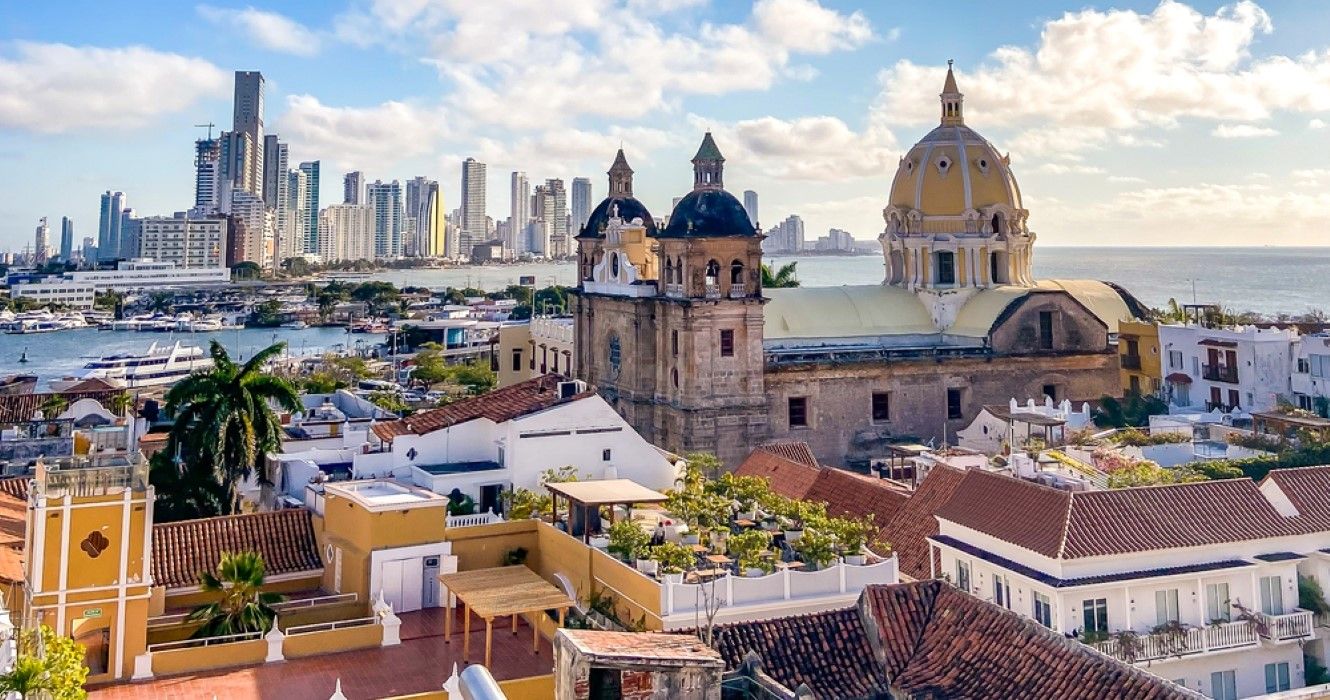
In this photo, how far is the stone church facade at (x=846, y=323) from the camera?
39.6 metres

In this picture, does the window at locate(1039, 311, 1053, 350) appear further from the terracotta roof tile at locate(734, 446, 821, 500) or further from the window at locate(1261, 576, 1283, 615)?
the window at locate(1261, 576, 1283, 615)

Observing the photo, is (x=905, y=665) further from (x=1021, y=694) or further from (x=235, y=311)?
(x=235, y=311)

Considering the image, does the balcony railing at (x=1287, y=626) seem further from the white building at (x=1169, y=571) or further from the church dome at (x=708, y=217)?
the church dome at (x=708, y=217)

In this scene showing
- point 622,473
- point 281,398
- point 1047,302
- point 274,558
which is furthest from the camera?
point 1047,302

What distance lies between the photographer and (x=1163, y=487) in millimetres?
20750

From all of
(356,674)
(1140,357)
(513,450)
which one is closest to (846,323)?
(1140,357)

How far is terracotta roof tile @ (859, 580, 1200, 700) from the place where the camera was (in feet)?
46.4

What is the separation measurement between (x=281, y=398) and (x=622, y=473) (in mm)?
9532

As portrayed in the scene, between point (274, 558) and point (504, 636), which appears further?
point (274, 558)

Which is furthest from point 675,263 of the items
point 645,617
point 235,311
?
point 235,311

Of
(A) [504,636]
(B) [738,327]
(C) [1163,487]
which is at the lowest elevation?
(A) [504,636]

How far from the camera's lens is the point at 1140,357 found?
44.9 meters

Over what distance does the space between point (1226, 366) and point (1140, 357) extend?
4.84m

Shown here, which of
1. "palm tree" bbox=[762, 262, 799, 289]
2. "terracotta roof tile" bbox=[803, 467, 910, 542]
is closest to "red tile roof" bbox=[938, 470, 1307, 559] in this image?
"terracotta roof tile" bbox=[803, 467, 910, 542]
